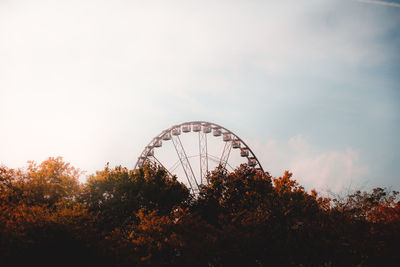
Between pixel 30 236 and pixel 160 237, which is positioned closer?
pixel 30 236

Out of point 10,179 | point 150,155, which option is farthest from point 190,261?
point 150,155

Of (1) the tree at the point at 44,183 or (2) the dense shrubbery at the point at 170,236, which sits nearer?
(2) the dense shrubbery at the point at 170,236

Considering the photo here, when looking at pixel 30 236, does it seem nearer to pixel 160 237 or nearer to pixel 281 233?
pixel 160 237

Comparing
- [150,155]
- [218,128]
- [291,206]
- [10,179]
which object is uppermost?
[218,128]

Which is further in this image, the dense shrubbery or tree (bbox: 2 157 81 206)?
tree (bbox: 2 157 81 206)

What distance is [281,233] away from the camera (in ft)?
58.2

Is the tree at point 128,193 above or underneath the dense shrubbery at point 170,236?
above

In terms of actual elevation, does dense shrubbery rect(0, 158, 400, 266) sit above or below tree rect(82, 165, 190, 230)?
below

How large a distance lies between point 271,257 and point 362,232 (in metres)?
5.73

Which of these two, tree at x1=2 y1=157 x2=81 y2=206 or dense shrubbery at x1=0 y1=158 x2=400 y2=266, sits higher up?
tree at x1=2 y1=157 x2=81 y2=206

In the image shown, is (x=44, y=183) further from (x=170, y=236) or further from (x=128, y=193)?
(x=170, y=236)

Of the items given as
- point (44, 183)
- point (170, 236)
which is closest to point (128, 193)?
point (44, 183)

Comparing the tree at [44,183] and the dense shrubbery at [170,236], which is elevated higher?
the tree at [44,183]

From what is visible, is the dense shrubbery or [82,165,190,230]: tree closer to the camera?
the dense shrubbery
